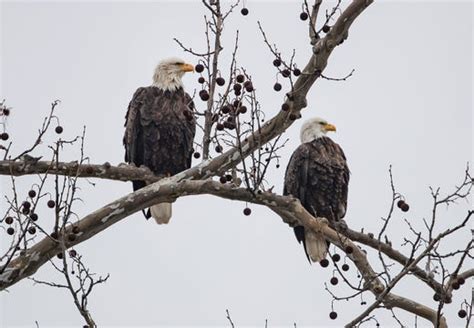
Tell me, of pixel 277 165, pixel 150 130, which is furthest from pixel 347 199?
pixel 277 165

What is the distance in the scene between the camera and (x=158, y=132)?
7266mm

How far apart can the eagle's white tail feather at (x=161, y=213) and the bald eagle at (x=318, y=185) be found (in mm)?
1085

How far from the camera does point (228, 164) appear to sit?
16.6 ft

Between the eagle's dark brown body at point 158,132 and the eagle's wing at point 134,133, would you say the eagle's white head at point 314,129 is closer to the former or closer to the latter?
the eagle's dark brown body at point 158,132

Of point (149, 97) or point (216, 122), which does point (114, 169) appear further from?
point (149, 97)

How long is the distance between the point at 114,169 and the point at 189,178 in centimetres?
88

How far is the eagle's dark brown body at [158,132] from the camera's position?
727 cm

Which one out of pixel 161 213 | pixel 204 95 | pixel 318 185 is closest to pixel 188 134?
pixel 161 213

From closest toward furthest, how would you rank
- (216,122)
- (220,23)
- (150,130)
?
(216,122) → (220,23) → (150,130)

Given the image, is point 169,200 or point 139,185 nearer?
point 169,200

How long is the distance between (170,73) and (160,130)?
63 centimetres

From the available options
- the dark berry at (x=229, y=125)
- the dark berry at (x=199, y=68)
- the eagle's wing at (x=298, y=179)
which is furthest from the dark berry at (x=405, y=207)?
the eagle's wing at (x=298, y=179)

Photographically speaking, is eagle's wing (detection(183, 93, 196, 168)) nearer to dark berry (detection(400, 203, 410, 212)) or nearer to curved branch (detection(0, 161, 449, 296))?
curved branch (detection(0, 161, 449, 296))

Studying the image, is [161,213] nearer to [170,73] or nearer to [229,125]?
[170,73]
